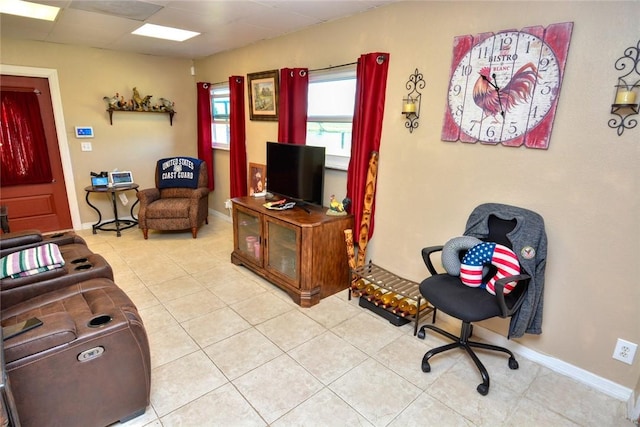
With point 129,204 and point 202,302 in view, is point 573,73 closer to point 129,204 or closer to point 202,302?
point 202,302

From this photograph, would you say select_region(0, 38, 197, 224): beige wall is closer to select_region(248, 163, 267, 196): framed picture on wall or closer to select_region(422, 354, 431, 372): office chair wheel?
select_region(248, 163, 267, 196): framed picture on wall

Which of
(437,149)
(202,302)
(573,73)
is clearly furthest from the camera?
(202,302)

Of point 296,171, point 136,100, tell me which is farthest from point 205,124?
point 296,171

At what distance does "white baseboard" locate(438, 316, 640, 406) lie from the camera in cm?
180

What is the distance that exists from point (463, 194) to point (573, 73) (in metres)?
0.87

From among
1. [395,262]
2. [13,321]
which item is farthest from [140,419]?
[395,262]

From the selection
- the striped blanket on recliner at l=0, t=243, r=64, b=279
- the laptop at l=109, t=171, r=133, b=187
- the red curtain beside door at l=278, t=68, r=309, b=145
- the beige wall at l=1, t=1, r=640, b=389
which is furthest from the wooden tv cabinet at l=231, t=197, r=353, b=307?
the laptop at l=109, t=171, r=133, b=187

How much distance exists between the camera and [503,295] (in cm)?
170

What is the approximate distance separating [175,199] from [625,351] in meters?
4.39

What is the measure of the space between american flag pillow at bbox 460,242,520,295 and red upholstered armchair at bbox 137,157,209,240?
325cm

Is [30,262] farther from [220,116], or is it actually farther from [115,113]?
[220,116]

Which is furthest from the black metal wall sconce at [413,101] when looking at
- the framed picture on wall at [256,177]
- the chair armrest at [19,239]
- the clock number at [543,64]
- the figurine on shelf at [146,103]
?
the figurine on shelf at [146,103]

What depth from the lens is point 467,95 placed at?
2.12 meters

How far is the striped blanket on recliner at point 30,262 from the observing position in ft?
5.70
